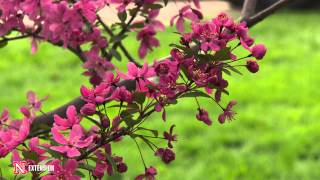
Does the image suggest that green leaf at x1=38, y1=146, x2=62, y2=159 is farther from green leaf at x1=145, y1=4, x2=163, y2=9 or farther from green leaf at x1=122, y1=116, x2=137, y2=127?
green leaf at x1=145, y1=4, x2=163, y2=9

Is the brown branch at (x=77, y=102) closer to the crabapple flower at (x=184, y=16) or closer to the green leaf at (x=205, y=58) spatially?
the crabapple flower at (x=184, y=16)

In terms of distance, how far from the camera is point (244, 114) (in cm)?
467

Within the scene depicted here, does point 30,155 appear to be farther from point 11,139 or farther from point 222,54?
point 222,54

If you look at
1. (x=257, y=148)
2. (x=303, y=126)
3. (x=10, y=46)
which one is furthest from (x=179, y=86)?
(x=10, y=46)

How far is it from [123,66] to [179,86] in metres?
4.57

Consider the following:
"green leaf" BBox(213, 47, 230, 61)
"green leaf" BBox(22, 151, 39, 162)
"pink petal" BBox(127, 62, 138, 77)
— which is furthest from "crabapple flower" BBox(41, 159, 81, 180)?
"green leaf" BBox(213, 47, 230, 61)

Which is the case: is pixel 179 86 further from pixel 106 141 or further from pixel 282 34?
pixel 282 34

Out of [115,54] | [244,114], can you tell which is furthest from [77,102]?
[244,114]

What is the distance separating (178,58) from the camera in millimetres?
1306

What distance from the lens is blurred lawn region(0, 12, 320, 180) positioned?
3.88m

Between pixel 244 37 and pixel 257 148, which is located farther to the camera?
pixel 257 148

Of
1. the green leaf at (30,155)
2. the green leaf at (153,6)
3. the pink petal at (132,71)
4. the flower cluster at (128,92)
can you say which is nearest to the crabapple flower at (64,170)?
the flower cluster at (128,92)

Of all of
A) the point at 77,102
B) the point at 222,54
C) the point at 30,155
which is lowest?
the point at 77,102

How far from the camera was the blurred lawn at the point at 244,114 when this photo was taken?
3.88 meters
